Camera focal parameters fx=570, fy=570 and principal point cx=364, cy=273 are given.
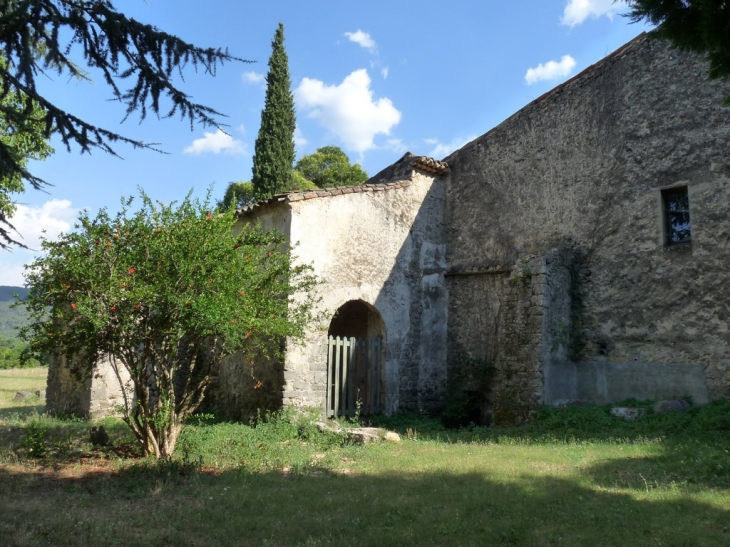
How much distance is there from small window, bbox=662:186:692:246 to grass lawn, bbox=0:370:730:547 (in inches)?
128

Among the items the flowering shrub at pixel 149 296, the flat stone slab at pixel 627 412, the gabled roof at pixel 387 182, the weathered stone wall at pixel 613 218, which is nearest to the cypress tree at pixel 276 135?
the gabled roof at pixel 387 182

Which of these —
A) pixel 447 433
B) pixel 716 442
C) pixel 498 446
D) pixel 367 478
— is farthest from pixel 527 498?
pixel 447 433

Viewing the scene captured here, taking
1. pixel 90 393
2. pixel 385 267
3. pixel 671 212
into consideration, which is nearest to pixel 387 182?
pixel 385 267

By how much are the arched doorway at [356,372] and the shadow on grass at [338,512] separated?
5.13 meters

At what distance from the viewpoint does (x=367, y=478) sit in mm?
7047

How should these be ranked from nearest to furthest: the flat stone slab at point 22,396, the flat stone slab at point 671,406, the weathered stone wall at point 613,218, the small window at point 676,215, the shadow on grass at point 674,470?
the shadow on grass at point 674,470, the flat stone slab at point 671,406, the weathered stone wall at point 613,218, the small window at point 676,215, the flat stone slab at point 22,396

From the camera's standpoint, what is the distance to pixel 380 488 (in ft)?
21.2

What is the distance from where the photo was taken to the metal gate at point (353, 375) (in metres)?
12.1

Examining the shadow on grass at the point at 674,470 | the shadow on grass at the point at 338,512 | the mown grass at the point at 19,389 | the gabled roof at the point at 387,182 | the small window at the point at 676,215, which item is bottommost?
the mown grass at the point at 19,389

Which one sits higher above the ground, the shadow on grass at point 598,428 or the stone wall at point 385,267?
the stone wall at point 385,267

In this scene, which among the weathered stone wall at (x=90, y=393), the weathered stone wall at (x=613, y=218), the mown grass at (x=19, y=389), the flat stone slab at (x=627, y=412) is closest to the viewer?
the flat stone slab at (x=627, y=412)

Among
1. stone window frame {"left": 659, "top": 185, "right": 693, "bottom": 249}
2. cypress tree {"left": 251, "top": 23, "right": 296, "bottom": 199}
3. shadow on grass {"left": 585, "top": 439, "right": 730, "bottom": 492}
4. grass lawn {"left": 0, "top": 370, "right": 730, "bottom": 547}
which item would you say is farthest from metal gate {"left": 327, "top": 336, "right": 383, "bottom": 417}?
cypress tree {"left": 251, "top": 23, "right": 296, "bottom": 199}

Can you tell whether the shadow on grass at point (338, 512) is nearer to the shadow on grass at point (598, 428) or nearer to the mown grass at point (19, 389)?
the shadow on grass at point (598, 428)

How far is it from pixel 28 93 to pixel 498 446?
7817 mm
